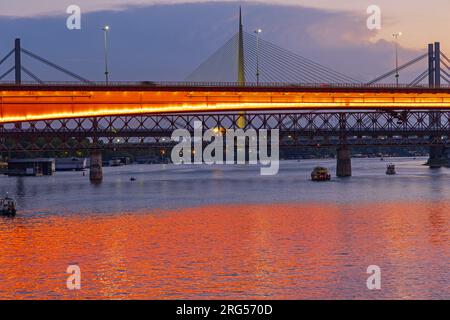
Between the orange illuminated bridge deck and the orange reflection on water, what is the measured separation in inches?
434

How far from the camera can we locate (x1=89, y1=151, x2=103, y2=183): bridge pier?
541ft

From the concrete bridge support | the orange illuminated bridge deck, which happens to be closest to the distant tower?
the orange illuminated bridge deck

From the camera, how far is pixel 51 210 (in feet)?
278

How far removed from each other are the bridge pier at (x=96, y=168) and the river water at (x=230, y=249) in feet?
239

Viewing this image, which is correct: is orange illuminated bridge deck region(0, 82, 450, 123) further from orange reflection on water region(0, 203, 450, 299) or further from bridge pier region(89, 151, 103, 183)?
bridge pier region(89, 151, 103, 183)

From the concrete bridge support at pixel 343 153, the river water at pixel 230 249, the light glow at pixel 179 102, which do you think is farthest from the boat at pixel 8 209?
the concrete bridge support at pixel 343 153

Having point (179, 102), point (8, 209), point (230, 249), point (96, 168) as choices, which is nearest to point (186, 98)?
point (179, 102)

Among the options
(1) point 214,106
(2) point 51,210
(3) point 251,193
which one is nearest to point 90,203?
(2) point 51,210

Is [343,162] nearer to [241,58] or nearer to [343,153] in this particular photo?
[343,153]

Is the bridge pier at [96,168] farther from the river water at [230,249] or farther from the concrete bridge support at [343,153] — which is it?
the river water at [230,249]

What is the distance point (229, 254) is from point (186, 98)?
1505 inches

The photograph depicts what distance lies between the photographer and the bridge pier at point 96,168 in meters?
165

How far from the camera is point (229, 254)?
1992 inches

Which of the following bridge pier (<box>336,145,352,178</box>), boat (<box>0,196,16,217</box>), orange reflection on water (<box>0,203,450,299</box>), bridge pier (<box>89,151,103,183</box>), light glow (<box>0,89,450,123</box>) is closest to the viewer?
orange reflection on water (<box>0,203,450,299</box>)
